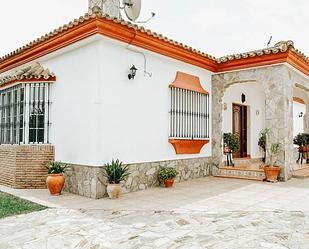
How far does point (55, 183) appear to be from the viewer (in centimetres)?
676

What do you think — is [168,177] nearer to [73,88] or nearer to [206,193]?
[206,193]

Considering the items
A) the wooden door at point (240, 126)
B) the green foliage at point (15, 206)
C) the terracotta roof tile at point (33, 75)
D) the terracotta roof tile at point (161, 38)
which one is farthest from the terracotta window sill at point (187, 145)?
Result: the green foliage at point (15, 206)

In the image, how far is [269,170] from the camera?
8.80m

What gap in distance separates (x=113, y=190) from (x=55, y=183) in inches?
55.4

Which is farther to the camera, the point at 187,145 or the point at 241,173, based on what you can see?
the point at 241,173

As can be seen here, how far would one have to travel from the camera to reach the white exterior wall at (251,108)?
12.4 metres

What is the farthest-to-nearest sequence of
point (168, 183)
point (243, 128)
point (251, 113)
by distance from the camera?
point (251, 113) < point (243, 128) < point (168, 183)

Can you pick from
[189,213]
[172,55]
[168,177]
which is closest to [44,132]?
[168,177]

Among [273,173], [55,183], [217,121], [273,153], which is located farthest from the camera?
[217,121]

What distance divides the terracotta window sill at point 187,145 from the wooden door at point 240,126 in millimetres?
Result: 3625

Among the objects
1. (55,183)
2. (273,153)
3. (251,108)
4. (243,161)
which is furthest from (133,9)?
(251,108)

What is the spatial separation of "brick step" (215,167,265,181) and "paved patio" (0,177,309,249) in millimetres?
2239

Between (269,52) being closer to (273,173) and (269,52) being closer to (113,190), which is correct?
(273,173)

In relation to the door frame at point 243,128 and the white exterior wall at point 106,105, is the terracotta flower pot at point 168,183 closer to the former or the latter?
the white exterior wall at point 106,105
